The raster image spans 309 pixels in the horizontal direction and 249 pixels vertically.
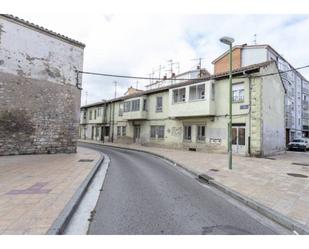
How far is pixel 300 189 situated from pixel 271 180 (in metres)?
1.19

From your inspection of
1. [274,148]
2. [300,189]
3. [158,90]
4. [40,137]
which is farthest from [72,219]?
[158,90]

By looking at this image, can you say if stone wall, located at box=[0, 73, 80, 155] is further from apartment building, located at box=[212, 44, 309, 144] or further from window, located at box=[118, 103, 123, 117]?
apartment building, located at box=[212, 44, 309, 144]

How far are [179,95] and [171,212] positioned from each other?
54.7 feet

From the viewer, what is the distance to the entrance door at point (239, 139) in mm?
15734

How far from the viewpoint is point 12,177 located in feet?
23.4

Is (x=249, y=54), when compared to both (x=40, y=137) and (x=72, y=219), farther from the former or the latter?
(x=72, y=219)

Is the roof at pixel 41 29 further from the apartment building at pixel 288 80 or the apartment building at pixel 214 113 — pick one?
the apartment building at pixel 288 80

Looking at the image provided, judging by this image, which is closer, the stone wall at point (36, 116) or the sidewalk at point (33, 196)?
the sidewalk at point (33, 196)

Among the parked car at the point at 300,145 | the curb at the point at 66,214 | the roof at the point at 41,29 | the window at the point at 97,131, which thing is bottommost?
the curb at the point at 66,214

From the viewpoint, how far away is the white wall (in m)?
12.3

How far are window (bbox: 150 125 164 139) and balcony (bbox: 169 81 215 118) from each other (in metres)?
2.90

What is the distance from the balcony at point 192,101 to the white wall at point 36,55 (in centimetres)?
890

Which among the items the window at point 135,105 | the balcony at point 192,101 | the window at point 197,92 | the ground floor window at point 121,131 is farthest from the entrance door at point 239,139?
the ground floor window at point 121,131

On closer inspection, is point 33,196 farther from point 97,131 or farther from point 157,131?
point 97,131
